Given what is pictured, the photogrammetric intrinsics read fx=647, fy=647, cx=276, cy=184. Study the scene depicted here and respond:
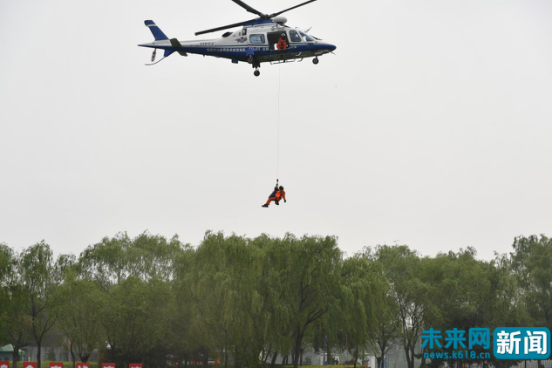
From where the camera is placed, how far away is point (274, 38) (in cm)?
3391

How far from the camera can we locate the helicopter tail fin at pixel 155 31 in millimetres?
38359

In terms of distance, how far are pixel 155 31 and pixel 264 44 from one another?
8.37 meters

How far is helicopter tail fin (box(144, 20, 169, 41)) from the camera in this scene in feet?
126

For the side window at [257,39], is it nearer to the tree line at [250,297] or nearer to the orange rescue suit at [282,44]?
the orange rescue suit at [282,44]

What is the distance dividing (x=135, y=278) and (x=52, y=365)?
15.3 meters

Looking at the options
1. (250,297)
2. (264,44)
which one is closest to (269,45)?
(264,44)

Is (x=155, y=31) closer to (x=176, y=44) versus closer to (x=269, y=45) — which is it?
(x=176, y=44)

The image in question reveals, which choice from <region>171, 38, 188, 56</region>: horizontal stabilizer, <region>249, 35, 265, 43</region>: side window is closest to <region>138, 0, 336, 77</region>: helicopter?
<region>249, 35, 265, 43</region>: side window

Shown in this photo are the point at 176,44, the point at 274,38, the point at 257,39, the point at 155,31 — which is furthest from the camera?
the point at 155,31

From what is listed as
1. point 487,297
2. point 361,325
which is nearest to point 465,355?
point 487,297

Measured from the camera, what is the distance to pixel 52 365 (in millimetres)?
38219

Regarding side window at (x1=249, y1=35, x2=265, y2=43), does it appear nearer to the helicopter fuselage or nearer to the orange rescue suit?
the helicopter fuselage

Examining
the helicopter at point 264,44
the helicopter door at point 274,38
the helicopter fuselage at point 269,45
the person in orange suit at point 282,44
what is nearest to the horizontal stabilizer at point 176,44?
the helicopter at point 264,44

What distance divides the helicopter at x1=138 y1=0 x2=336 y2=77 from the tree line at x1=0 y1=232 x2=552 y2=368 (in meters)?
15.3
